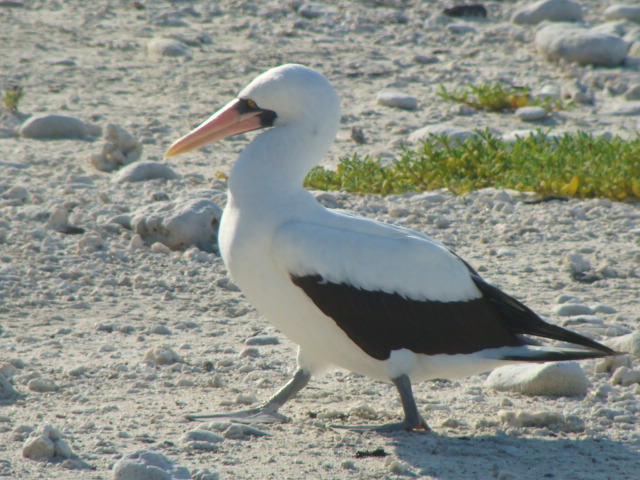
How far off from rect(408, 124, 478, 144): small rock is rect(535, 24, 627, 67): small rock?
3475 millimetres

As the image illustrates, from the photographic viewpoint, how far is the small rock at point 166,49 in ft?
39.0

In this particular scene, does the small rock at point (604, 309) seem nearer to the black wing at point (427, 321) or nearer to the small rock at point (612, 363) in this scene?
the small rock at point (612, 363)

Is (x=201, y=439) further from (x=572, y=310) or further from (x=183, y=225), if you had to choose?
(x=183, y=225)

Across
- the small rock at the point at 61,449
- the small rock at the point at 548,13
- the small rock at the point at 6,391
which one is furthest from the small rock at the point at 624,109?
the small rock at the point at 61,449

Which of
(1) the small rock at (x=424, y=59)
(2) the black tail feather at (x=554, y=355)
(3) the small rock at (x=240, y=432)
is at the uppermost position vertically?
(1) the small rock at (x=424, y=59)

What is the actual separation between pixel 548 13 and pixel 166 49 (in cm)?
535

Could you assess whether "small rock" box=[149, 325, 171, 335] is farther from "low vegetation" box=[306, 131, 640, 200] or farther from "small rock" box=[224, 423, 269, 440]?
"low vegetation" box=[306, 131, 640, 200]

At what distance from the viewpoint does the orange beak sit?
483cm

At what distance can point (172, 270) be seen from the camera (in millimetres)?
6453

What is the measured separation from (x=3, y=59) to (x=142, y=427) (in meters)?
8.01

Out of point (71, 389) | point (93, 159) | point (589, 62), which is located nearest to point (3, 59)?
point (93, 159)

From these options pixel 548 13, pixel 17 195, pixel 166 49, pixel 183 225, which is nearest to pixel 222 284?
pixel 183 225

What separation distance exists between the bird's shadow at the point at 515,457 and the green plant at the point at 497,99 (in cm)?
626

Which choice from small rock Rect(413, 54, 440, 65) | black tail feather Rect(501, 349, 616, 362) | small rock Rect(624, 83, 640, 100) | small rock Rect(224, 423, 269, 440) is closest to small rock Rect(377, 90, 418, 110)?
small rock Rect(413, 54, 440, 65)
